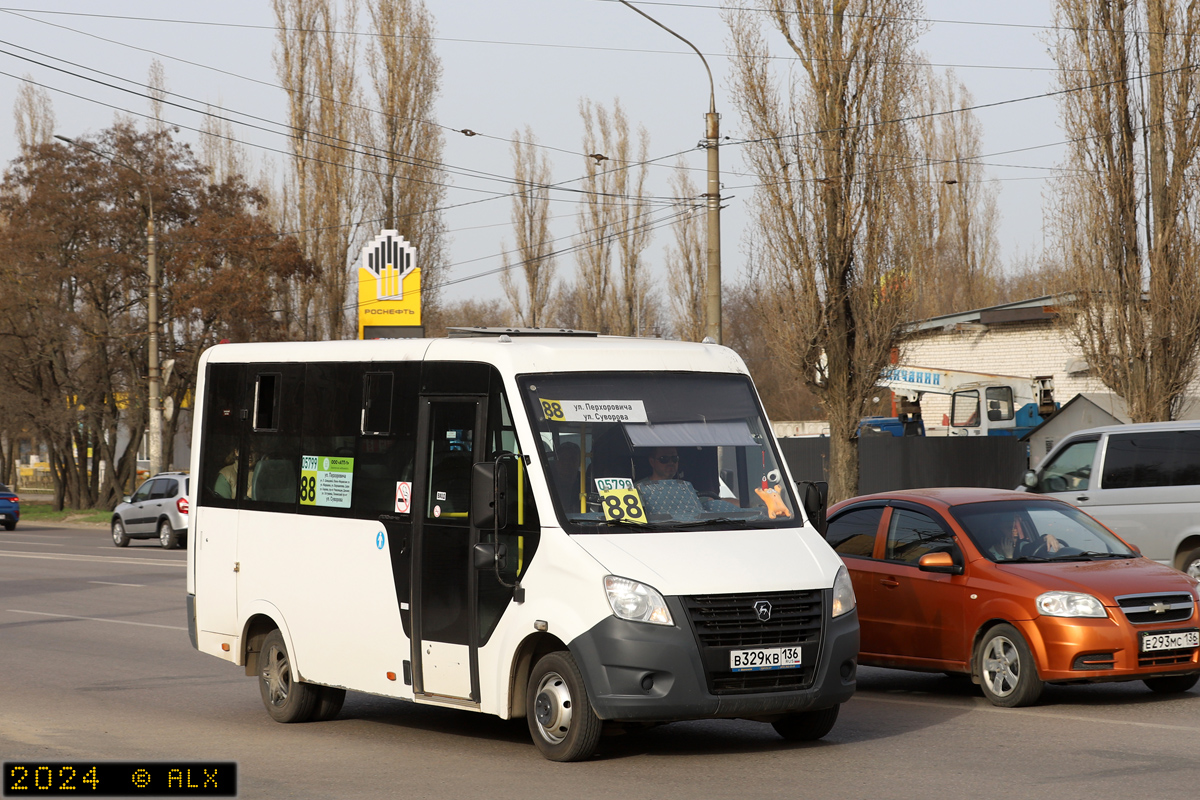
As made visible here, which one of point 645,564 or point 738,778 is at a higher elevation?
point 645,564

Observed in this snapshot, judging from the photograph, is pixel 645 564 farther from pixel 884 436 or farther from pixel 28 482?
pixel 28 482

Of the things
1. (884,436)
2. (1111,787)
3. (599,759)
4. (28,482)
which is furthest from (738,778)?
(28,482)

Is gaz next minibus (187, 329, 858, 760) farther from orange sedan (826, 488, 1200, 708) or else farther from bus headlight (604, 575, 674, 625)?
orange sedan (826, 488, 1200, 708)

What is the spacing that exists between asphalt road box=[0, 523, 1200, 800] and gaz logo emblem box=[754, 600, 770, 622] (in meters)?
0.83

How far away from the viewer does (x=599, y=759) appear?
26.7 ft

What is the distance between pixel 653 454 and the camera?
841 centimetres

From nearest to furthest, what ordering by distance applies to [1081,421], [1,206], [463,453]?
[463,453] < [1081,421] < [1,206]

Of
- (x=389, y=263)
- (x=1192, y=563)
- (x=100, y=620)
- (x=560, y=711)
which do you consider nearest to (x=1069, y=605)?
(x=560, y=711)

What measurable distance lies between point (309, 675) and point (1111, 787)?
5149 mm

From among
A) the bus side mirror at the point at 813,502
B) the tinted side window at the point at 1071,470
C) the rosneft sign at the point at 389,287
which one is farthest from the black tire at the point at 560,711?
the rosneft sign at the point at 389,287

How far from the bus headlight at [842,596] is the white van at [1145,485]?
8.20m

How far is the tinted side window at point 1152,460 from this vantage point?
1575cm

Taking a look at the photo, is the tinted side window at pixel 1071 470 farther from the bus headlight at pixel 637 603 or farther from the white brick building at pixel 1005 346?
the white brick building at pixel 1005 346

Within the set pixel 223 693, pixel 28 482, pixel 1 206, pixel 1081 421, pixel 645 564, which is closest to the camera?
pixel 645 564
